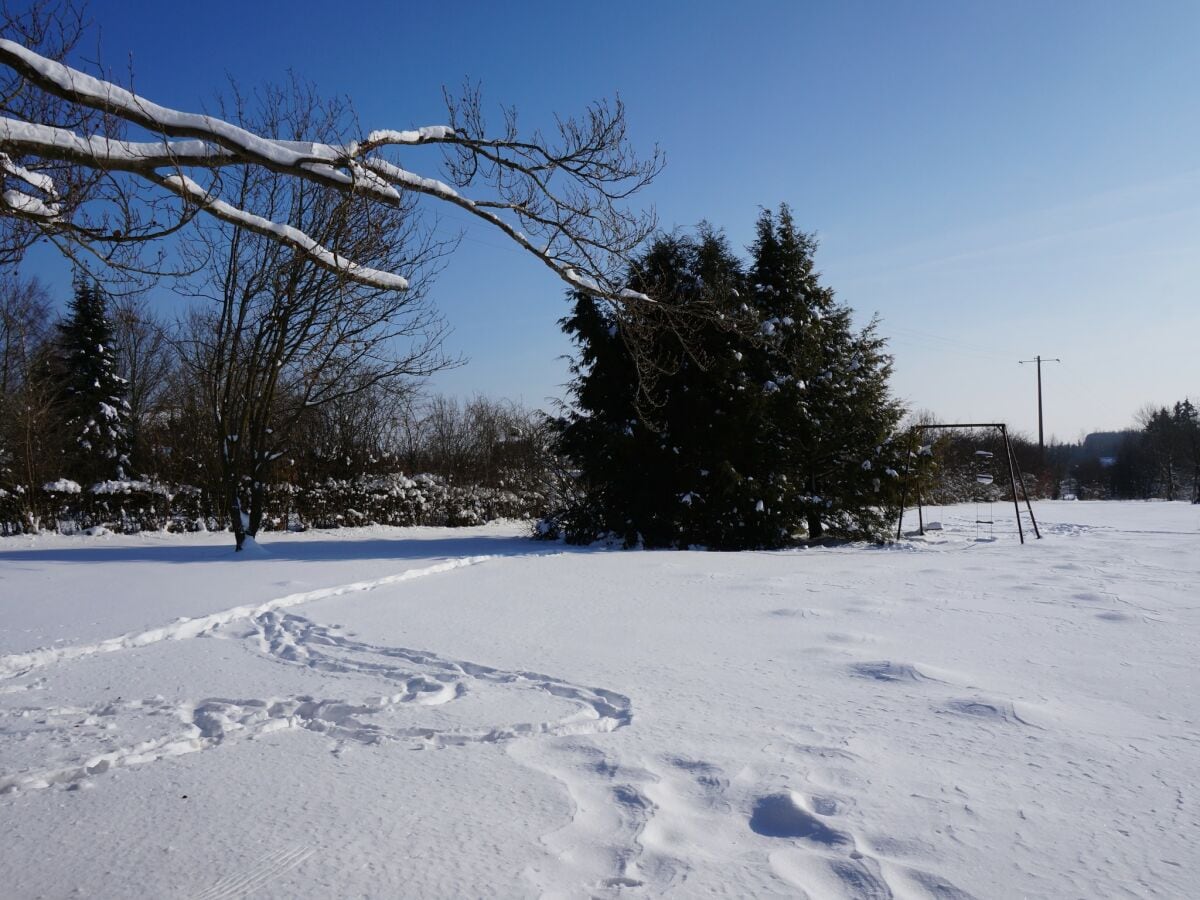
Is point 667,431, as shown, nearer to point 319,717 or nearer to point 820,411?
point 820,411

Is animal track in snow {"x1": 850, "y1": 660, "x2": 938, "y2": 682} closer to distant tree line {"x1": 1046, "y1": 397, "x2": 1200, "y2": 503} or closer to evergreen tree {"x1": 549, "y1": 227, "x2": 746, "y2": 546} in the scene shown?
evergreen tree {"x1": 549, "y1": 227, "x2": 746, "y2": 546}

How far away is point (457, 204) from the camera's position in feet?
17.9

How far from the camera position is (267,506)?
18516mm

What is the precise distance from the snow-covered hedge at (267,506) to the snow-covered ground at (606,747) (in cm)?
1145

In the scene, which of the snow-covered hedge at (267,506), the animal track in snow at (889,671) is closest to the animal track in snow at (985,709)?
the animal track in snow at (889,671)

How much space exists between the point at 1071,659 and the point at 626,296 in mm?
4230

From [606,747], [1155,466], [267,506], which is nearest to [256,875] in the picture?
[606,747]

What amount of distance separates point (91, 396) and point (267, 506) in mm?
10476

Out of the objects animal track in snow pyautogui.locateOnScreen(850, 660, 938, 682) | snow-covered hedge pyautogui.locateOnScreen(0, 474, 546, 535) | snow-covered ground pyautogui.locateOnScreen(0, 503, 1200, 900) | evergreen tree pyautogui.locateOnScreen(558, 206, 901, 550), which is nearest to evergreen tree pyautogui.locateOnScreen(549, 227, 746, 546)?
evergreen tree pyautogui.locateOnScreen(558, 206, 901, 550)

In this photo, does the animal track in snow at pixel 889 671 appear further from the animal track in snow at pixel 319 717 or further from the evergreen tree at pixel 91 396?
the evergreen tree at pixel 91 396

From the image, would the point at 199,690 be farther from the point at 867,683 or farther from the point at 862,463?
the point at 862,463

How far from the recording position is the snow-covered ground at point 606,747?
2.25 m

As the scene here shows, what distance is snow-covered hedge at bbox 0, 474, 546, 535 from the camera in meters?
16.8

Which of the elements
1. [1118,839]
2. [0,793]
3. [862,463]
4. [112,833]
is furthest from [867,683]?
[862,463]
